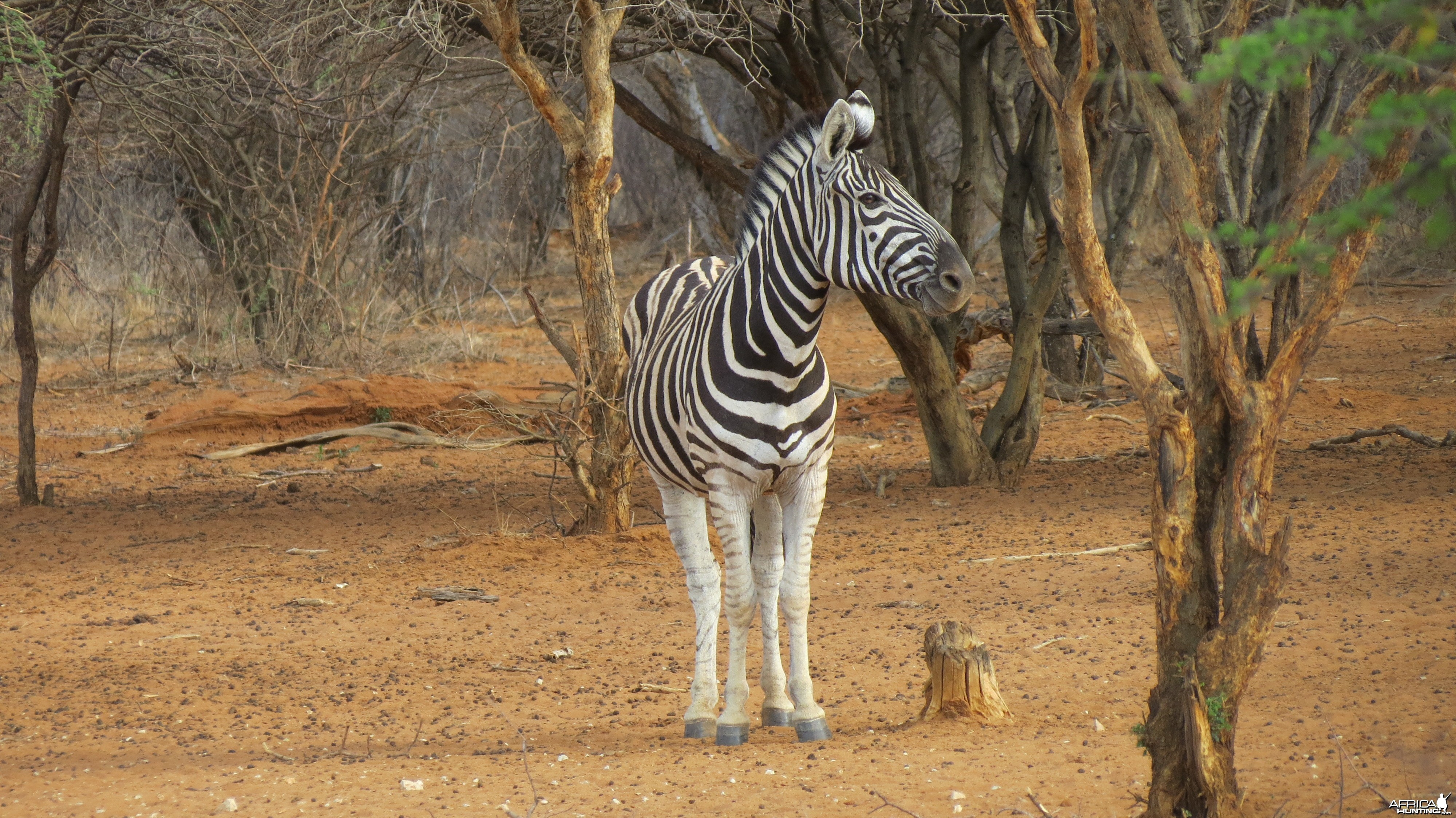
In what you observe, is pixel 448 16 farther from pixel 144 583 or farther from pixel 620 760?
pixel 620 760

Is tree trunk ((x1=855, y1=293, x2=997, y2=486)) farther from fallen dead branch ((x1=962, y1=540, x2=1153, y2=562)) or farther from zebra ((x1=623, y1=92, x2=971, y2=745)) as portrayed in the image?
zebra ((x1=623, y1=92, x2=971, y2=745))

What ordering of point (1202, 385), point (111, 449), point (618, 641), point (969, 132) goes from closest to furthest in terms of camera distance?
1. point (1202, 385)
2. point (618, 641)
3. point (969, 132)
4. point (111, 449)

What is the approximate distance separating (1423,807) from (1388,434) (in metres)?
6.85

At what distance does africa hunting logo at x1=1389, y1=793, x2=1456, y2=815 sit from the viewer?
3215mm

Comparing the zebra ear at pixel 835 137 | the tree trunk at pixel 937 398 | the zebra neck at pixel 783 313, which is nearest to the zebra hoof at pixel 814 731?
the zebra neck at pixel 783 313

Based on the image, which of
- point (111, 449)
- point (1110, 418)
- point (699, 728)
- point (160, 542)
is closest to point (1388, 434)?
point (1110, 418)

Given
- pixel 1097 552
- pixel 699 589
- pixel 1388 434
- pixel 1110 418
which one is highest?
pixel 699 589

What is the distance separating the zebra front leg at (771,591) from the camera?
4.67 metres

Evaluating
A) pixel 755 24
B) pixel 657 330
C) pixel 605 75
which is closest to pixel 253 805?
pixel 657 330

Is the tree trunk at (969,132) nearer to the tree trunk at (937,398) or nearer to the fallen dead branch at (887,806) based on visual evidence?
the tree trunk at (937,398)

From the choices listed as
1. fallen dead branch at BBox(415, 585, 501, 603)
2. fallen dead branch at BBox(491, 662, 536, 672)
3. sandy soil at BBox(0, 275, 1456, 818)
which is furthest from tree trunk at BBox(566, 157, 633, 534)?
fallen dead branch at BBox(491, 662, 536, 672)

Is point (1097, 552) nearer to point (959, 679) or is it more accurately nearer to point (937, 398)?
point (937, 398)

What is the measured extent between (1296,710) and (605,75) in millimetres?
4873

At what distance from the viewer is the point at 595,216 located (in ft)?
23.9
